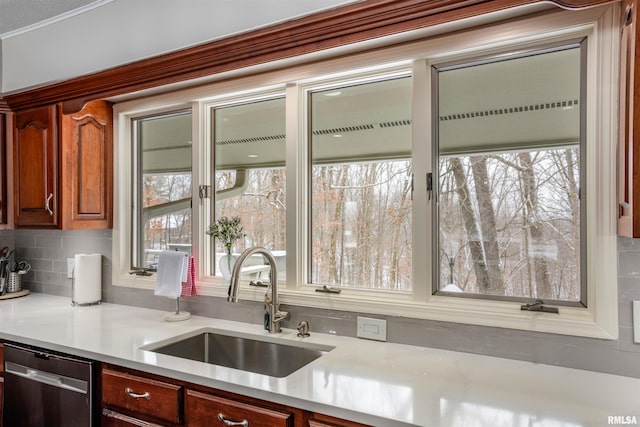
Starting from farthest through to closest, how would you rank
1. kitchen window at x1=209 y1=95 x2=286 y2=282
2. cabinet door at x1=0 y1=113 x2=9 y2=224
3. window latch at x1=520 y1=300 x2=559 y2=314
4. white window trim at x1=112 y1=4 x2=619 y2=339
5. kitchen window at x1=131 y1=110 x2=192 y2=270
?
cabinet door at x1=0 y1=113 x2=9 y2=224 < kitchen window at x1=131 y1=110 x2=192 y2=270 < kitchen window at x1=209 y1=95 x2=286 y2=282 < window latch at x1=520 y1=300 x2=559 y2=314 < white window trim at x1=112 y1=4 x2=619 y2=339

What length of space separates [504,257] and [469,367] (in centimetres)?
47

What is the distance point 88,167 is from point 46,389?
132cm

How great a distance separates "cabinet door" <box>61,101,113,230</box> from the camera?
2.45m

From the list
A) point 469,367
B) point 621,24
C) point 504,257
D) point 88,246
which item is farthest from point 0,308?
point 621,24

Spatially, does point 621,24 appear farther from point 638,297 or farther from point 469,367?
point 469,367

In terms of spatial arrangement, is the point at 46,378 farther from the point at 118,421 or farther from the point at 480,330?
the point at 480,330

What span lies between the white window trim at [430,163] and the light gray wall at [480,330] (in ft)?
0.11

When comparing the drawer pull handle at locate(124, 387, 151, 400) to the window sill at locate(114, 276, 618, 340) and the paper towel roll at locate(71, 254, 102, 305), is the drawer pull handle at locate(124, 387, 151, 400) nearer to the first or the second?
the window sill at locate(114, 276, 618, 340)

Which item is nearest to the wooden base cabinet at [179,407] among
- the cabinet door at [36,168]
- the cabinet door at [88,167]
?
the cabinet door at [88,167]

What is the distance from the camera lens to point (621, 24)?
1366mm

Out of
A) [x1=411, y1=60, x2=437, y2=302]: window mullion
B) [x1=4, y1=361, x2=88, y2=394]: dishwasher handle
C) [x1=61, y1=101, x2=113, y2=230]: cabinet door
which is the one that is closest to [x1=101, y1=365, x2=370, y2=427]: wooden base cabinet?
[x1=4, y1=361, x2=88, y2=394]: dishwasher handle

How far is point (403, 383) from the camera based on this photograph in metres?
1.36

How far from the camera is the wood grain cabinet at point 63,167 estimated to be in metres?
2.45

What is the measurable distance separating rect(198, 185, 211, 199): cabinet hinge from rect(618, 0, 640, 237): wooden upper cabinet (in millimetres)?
1941
